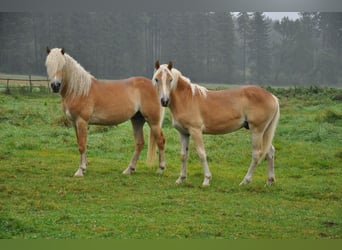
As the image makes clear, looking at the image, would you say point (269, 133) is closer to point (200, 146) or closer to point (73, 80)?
point (200, 146)

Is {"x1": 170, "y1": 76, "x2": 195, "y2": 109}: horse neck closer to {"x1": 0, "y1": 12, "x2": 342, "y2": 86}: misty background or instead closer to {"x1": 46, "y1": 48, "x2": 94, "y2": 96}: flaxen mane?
{"x1": 0, "y1": 12, "x2": 342, "y2": 86}: misty background

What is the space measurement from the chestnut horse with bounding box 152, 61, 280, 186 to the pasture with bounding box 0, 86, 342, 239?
0.35 meters

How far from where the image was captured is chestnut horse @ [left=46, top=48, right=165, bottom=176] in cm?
593

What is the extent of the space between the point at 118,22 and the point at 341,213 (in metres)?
3.26

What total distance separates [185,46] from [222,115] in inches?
49.3

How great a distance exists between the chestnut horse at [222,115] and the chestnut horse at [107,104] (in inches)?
27.8

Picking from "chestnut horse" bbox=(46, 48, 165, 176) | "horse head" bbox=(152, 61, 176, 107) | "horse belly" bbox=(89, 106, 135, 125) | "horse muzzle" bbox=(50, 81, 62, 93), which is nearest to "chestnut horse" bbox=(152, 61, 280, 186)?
"horse head" bbox=(152, 61, 176, 107)

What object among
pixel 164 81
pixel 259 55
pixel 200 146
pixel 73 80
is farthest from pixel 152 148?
pixel 259 55

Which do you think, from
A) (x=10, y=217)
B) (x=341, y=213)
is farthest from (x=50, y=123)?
(x=341, y=213)

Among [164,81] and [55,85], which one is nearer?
[164,81]

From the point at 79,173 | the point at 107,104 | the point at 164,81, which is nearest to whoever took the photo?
the point at 164,81

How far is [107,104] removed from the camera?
614 cm

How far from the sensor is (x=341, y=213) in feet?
15.4

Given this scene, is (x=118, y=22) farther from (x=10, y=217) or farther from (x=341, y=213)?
(x=341, y=213)
